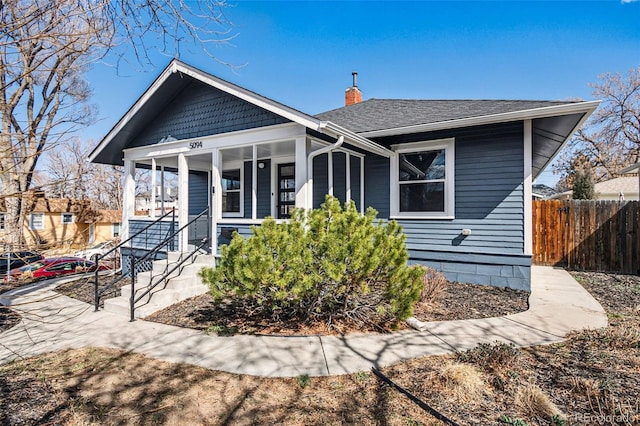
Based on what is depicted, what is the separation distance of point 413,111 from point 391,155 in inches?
64.7

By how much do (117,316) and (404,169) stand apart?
6.54 meters

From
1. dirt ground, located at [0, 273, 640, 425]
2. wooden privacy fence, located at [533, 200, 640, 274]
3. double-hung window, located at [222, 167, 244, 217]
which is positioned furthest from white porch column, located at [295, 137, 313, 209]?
wooden privacy fence, located at [533, 200, 640, 274]

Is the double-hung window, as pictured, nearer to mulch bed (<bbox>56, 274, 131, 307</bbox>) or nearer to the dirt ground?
mulch bed (<bbox>56, 274, 131, 307</bbox>)

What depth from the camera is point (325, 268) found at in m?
4.07

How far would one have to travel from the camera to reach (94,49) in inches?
141

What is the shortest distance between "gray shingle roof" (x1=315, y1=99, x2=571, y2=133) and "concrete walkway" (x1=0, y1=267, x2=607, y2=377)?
387 cm

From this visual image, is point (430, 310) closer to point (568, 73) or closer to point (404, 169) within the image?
point (404, 169)

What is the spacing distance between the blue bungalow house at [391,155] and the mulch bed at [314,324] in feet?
2.98

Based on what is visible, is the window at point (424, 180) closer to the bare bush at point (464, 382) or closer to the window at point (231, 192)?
the bare bush at point (464, 382)

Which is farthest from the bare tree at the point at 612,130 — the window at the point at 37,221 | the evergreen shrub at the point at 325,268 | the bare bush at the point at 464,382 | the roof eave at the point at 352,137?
the window at the point at 37,221

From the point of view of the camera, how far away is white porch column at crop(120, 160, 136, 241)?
9.48m

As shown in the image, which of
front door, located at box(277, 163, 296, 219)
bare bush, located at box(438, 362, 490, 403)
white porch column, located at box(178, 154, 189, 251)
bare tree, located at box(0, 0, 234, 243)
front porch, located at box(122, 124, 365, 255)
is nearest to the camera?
bare bush, located at box(438, 362, 490, 403)

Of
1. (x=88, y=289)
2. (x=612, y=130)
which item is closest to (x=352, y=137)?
(x=88, y=289)

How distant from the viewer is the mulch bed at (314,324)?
4.57 m
